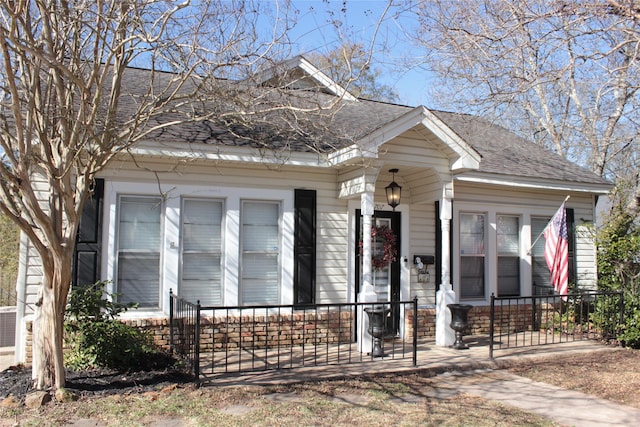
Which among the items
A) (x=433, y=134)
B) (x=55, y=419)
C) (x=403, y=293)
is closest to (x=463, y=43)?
(x=433, y=134)

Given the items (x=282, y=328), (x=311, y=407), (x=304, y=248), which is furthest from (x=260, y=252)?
(x=311, y=407)

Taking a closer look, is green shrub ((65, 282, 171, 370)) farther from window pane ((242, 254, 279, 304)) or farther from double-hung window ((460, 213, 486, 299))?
double-hung window ((460, 213, 486, 299))

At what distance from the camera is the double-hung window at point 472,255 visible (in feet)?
33.8

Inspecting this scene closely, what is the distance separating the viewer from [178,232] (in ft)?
26.6

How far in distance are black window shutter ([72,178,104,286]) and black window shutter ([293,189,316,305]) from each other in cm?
295

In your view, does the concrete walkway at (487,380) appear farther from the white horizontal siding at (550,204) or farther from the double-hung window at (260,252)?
the white horizontal siding at (550,204)

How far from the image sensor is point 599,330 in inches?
380

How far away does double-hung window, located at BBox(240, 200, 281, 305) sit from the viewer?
858cm

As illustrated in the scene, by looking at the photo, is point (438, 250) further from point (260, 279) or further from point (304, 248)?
point (260, 279)

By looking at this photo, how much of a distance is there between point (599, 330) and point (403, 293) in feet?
11.7

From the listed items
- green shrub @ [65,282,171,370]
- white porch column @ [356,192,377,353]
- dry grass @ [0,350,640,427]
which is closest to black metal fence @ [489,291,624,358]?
white porch column @ [356,192,377,353]

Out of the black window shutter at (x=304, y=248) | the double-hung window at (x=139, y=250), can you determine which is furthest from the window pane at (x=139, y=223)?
the black window shutter at (x=304, y=248)

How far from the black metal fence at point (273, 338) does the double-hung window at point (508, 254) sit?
2607 mm

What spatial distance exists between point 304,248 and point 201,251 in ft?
5.38
